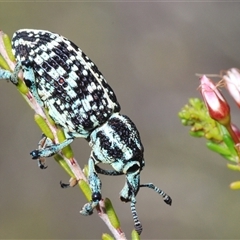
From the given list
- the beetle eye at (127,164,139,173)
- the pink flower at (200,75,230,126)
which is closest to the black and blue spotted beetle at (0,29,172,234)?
the beetle eye at (127,164,139,173)

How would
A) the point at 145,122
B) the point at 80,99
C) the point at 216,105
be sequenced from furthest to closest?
1. the point at 145,122
2. the point at 80,99
3. the point at 216,105

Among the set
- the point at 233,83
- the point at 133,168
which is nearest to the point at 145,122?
the point at 133,168

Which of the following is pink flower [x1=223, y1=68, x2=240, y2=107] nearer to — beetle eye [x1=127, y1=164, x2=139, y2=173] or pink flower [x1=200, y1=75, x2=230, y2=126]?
pink flower [x1=200, y1=75, x2=230, y2=126]

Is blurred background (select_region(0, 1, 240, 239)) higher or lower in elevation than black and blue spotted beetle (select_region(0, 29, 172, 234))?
higher

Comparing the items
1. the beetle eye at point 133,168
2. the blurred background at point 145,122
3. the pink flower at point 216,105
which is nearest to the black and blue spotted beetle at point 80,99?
the beetle eye at point 133,168

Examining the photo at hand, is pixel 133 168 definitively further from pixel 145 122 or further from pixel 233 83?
pixel 145 122

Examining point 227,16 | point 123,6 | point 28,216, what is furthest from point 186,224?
point 123,6

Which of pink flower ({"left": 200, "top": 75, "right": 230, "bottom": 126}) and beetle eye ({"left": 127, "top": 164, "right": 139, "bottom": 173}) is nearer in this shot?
pink flower ({"left": 200, "top": 75, "right": 230, "bottom": 126})
